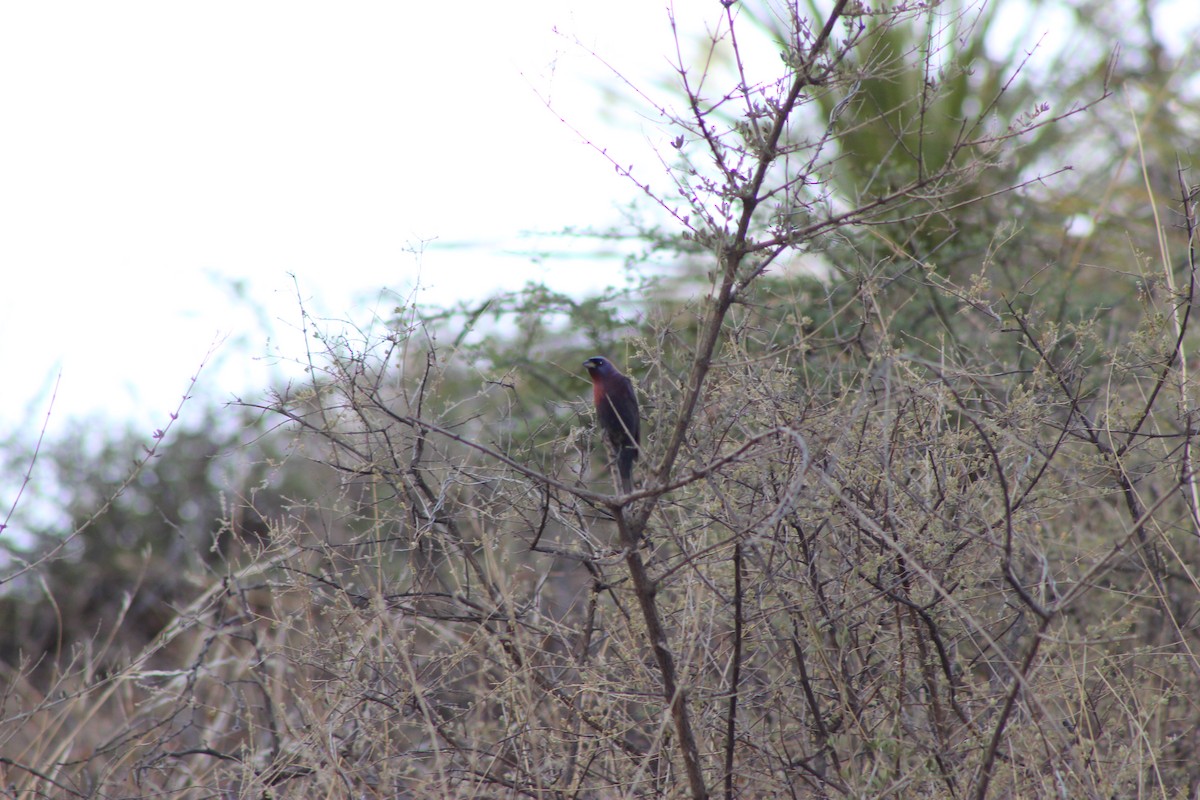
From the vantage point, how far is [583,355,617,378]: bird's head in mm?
3695

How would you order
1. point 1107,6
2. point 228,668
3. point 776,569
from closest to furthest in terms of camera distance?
point 776,569 < point 228,668 < point 1107,6

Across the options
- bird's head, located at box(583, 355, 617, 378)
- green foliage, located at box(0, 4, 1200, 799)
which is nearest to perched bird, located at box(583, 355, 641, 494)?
bird's head, located at box(583, 355, 617, 378)

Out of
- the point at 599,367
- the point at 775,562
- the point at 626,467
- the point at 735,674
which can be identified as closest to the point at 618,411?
the point at 626,467

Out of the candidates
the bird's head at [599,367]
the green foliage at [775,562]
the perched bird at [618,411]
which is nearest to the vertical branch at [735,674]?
the green foliage at [775,562]

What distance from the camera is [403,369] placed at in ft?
9.21

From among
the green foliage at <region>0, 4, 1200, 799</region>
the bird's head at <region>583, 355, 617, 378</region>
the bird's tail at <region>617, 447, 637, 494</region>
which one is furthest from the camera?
the bird's head at <region>583, 355, 617, 378</region>

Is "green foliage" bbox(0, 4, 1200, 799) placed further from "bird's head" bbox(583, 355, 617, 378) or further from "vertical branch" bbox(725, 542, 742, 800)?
"bird's head" bbox(583, 355, 617, 378)

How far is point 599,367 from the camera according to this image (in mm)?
3773

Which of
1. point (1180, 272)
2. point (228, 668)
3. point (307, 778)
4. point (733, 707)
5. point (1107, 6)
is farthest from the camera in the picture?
point (1107, 6)

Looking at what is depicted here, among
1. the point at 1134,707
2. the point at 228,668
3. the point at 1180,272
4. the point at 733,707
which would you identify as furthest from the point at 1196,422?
the point at 228,668

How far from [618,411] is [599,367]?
0.48 metres

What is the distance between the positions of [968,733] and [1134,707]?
0.70 m

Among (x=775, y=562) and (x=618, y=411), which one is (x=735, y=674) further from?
(x=618, y=411)

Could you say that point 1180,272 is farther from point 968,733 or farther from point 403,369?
point 403,369
